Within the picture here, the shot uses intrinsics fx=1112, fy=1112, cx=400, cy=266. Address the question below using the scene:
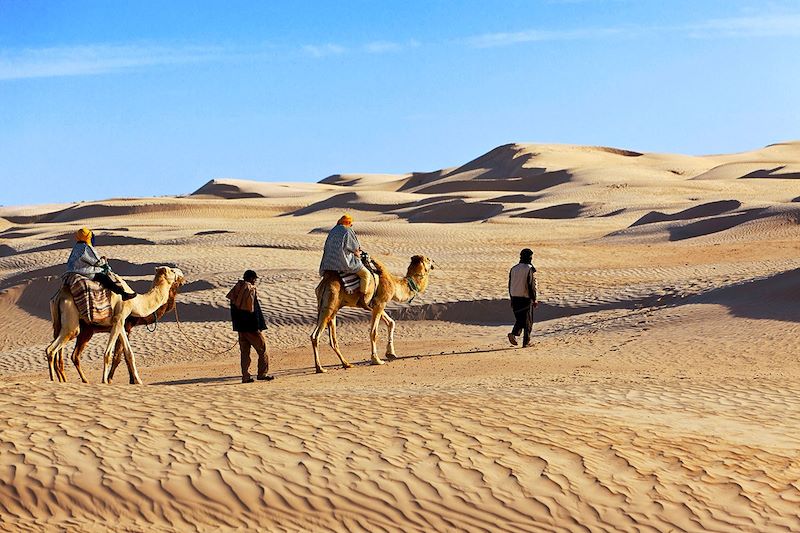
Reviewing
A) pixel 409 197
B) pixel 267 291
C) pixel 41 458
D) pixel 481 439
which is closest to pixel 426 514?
pixel 481 439

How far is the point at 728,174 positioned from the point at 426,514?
5664 cm

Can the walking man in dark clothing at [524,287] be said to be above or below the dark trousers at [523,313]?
above

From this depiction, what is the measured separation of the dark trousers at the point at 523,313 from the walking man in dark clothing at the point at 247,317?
3586mm

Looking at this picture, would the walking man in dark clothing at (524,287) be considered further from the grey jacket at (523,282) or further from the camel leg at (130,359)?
the camel leg at (130,359)

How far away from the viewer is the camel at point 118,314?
11.8 m

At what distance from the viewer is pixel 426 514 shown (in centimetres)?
650

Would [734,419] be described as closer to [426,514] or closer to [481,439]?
[481,439]

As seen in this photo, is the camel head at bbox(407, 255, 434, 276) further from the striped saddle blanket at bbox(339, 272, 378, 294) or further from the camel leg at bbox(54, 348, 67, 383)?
the camel leg at bbox(54, 348, 67, 383)

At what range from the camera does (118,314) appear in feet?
40.4

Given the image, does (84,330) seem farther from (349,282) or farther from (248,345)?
(349,282)

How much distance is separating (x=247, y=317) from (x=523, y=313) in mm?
3969

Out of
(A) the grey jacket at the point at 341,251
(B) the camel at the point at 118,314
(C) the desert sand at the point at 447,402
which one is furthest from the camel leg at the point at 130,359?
(A) the grey jacket at the point at 341,251

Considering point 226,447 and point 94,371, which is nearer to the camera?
point 226,447

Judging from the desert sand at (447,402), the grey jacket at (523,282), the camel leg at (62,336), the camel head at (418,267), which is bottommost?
the desert sand at (447,402)
